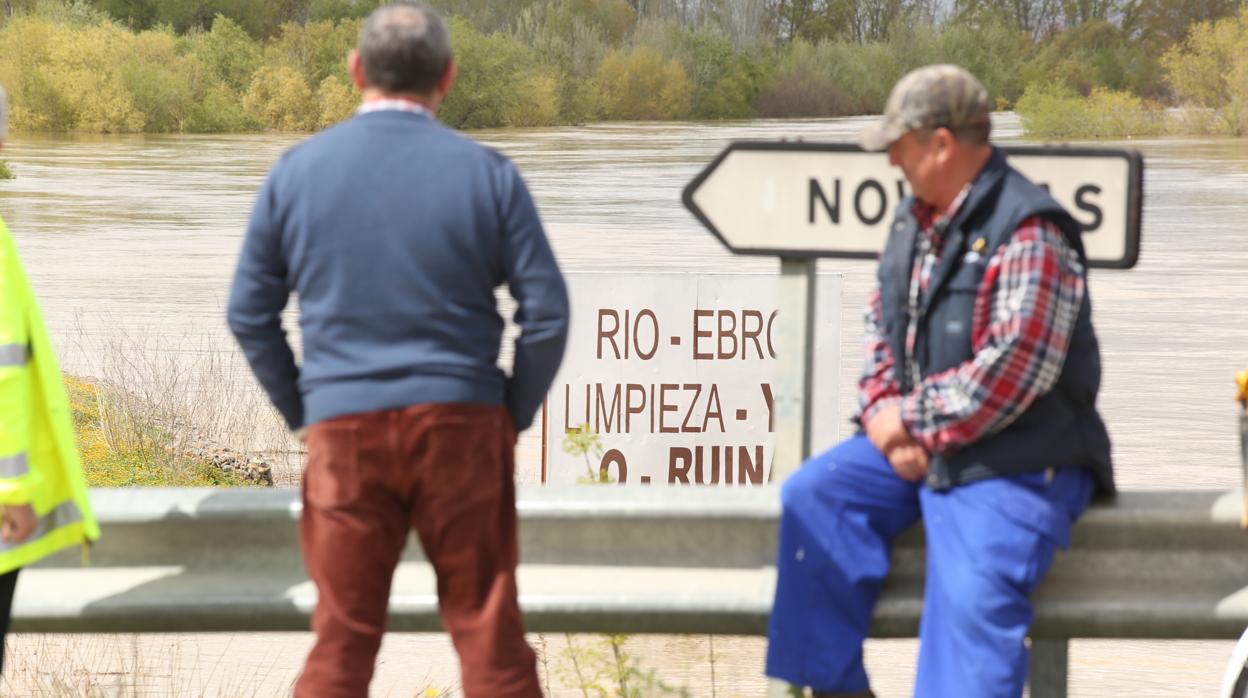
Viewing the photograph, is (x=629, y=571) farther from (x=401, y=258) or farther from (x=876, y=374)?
(x=401, y=258)

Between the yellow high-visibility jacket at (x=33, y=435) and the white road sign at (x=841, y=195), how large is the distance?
1109 mm

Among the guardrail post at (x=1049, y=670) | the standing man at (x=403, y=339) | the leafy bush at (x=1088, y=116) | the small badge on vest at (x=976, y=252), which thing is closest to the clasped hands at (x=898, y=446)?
the small badge on vest at (x=976, y=252)

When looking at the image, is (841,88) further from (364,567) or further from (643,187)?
(364,567)

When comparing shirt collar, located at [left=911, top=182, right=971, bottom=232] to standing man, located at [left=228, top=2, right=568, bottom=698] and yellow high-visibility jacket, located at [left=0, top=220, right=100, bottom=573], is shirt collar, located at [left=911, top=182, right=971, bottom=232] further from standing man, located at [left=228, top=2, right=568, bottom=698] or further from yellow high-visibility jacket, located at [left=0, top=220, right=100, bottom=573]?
yellow high-visibility jacket, located at [left=0, top=220, right=100, bottom=573]

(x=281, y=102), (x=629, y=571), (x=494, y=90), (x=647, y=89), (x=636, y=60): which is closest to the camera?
(x=629, y=571)

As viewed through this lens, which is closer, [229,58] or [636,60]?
[229,58]

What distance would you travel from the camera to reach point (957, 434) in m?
2.69

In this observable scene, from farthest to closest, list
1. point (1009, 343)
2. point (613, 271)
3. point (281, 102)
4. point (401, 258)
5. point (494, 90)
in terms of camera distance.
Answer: point (494, 90)
point (281, 102)
point (613, 271)
point (1009, 343)
point (401, 258)

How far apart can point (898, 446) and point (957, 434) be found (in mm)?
127

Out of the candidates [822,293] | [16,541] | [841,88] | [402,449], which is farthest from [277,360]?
[841,88]

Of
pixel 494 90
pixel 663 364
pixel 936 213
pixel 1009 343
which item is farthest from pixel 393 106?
pixel 494 90

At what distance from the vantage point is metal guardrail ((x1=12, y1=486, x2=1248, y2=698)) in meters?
2.80

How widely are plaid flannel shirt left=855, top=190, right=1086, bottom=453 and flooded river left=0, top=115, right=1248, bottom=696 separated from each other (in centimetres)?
56

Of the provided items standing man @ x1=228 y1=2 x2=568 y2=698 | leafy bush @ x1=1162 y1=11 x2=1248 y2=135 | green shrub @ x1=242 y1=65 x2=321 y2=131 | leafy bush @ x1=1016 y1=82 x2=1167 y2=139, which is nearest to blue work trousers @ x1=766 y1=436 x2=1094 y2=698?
standing man @ x1=228 y1=2 x2=568 y2=698
